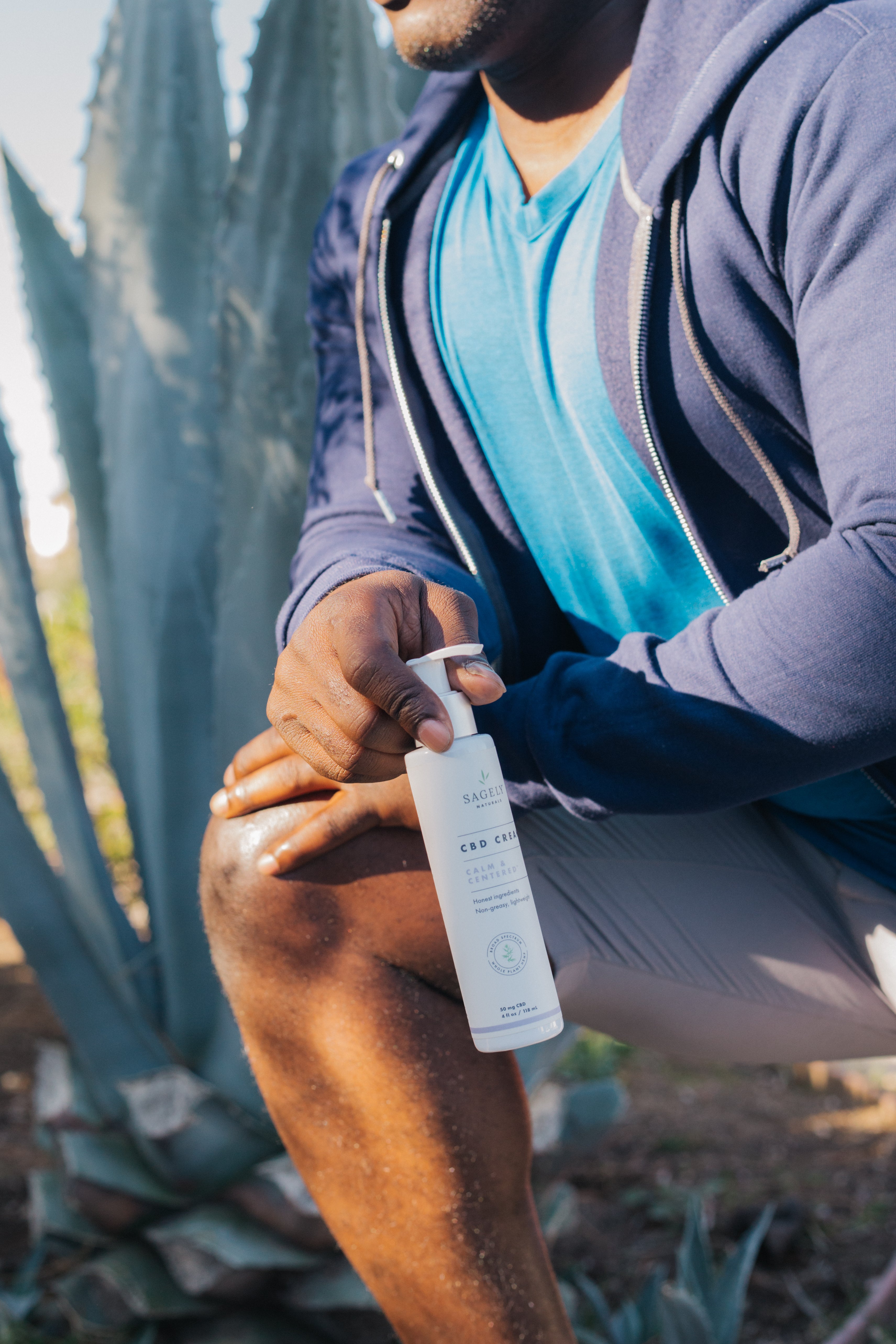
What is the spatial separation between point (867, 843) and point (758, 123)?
2.67ft

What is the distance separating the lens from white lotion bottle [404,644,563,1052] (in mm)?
932

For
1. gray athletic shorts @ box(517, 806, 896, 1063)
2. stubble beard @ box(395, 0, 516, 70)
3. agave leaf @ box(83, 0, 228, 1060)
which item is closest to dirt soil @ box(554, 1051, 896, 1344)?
gray athletic shorts @ box(517, 806, 896, 1063)

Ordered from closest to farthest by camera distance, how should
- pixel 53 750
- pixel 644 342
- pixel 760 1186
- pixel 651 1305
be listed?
pixel 644 342 → pixel 651 1305 → pixel 53 750 → pixel 760 1186

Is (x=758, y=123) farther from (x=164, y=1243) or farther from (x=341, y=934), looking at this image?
(x=164, y=1243)

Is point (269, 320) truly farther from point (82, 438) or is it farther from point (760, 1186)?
point (760, 1186)

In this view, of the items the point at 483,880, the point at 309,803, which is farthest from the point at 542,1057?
the point at 483,880

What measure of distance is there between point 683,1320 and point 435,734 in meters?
1.09

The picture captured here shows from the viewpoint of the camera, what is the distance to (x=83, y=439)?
82.7 inches

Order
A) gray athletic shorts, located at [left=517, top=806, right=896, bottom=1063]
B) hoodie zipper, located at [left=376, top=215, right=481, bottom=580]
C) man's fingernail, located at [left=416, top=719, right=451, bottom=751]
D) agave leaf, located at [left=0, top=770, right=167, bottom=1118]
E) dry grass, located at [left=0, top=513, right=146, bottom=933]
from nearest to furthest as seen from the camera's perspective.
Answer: man's fingernail, located at [left=416, top=719, right=451, bottom=751] < gray athletic shorts, located at [left=517, top=806, right=896, bottom=1063] < hoodie zipper, located at [left=376, top=215, right=481, bottom=580] < agave leaf, located at [left=0, top=770, right=167, bottom=1118] < dry grass, located at [left=0, top=513, right=146, bottom=933]

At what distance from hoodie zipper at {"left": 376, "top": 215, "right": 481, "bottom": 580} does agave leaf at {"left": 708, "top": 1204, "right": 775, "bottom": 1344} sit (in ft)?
3.62

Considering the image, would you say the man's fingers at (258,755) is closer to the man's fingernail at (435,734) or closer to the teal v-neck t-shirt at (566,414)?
the man's fingernail at (435,734)

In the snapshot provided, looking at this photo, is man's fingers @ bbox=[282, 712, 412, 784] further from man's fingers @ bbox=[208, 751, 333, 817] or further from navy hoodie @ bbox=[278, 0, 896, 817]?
navy hoodie @ bbox=[278, 0, 896, 817]

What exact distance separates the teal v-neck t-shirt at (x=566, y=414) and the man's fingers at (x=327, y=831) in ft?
1.66

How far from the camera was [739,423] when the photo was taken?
47.0 inches
